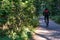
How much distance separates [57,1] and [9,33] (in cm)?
3121

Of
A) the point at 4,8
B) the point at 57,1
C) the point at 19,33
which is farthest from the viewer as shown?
the point at 57,1

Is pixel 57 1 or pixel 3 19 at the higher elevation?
pixel 3 19

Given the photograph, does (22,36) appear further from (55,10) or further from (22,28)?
(55,10)

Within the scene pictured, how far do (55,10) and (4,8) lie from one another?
3294 centimetres

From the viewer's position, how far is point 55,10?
144ft

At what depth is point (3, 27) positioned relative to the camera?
12.2m

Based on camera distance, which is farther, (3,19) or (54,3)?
(54,3)

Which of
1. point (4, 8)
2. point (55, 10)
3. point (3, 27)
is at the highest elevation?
point (4, 8)

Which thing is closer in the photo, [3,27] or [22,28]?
[3,27]

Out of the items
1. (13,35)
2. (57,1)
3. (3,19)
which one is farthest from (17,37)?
(57,1)

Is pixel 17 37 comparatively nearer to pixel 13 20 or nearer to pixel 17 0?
pixel 13 20

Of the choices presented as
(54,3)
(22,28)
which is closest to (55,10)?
(54,3)

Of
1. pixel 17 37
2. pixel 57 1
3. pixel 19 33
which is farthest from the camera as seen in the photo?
pixel 57 1

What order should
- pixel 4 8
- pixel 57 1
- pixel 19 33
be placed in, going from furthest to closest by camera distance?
pixel 57 1 → pixel 19 33 → pixel 4 8
